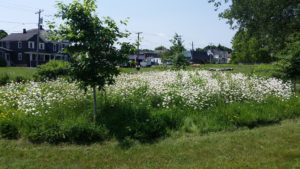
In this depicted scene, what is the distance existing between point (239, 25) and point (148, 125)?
1909 cm

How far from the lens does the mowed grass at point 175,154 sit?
7.89 meters

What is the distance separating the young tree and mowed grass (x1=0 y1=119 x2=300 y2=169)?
2.07 meters

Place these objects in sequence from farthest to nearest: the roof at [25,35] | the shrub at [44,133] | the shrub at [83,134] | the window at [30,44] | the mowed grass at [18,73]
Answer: the roof at [25,35] → the window at [30,44] → the mowed grass at [18,73] → the shrub at [83,134] → the shrub at [44,133]

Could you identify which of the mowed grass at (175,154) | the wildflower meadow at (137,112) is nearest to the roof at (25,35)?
the wildflower meadow at (137,112)

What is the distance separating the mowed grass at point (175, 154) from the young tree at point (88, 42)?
2.07 meters

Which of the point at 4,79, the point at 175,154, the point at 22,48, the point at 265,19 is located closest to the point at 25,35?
the point at 22,48

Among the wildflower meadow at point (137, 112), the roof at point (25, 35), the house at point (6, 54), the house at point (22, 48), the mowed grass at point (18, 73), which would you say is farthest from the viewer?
the roof at point (25, 35)

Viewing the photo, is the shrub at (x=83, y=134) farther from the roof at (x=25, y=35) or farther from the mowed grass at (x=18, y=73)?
the roof at (x=25, y=35)

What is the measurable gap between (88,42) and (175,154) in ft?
12.0

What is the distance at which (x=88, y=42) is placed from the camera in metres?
10.5

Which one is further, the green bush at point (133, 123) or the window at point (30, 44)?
the window at point (30, 44)

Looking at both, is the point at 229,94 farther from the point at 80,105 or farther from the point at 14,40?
the point at 14,40

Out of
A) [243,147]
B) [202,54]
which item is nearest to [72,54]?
[243,147]

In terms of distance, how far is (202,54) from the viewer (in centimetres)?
13412
